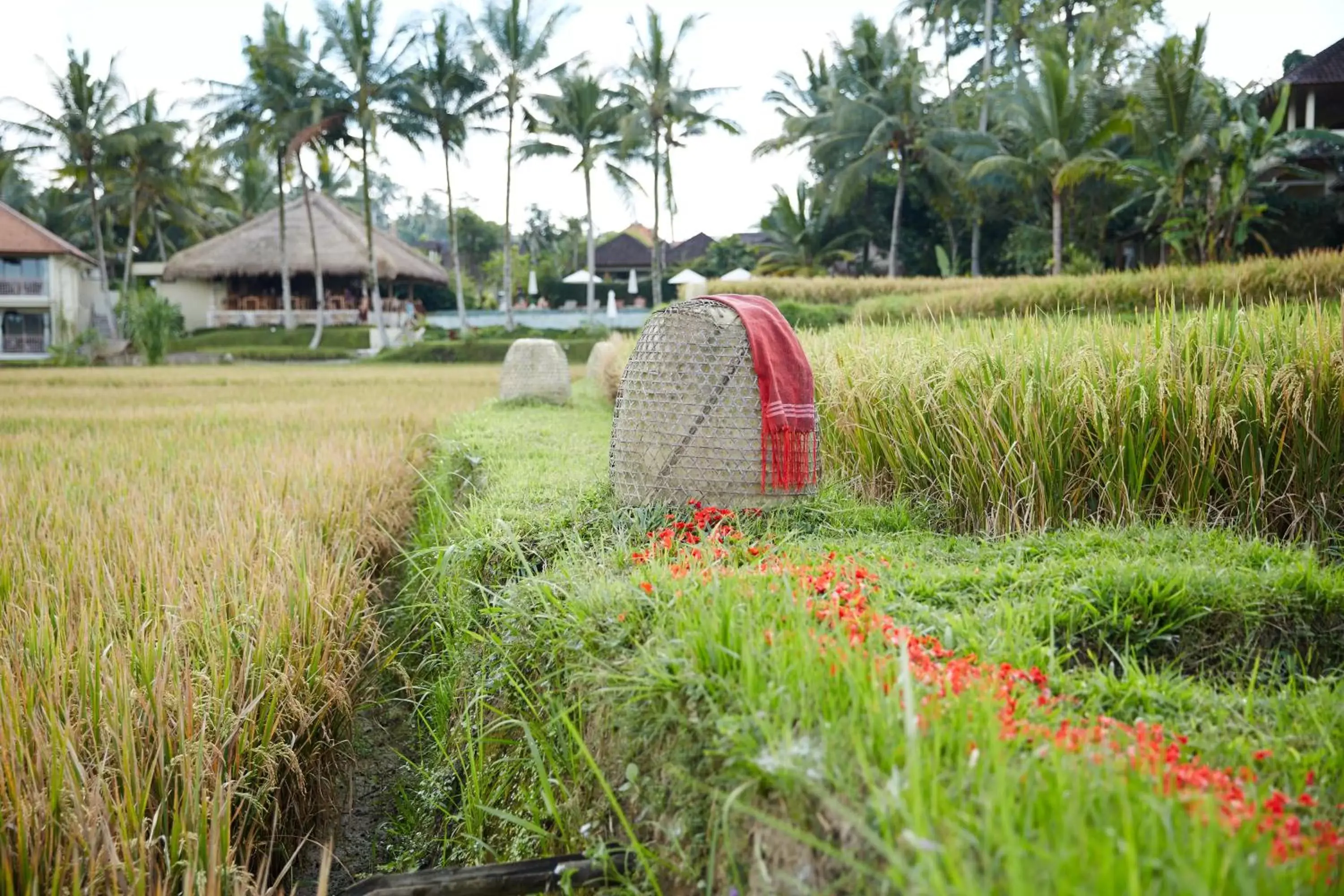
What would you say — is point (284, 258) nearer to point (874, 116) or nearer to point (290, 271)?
point (290, 271)

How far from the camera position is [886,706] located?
131 centimetres

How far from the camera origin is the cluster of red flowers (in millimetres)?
1092

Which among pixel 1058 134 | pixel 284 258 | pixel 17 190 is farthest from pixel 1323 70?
pixel 17 190

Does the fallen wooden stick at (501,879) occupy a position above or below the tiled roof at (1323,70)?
below

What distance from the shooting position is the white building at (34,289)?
2569cm

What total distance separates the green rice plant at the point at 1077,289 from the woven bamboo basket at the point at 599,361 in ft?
8.16

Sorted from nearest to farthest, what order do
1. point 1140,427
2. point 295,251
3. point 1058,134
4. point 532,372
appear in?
point 1140,427 < point 532,372 < point 1058,134 < point 295,251

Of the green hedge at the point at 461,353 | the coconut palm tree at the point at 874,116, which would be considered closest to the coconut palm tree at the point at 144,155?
the green hedge at the point at 461,353

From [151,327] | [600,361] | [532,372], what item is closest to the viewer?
[532,372]

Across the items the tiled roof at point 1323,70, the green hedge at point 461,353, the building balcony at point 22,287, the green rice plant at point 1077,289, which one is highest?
the tiled roof at point 1323,70

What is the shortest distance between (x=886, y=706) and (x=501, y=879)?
721 millimetres

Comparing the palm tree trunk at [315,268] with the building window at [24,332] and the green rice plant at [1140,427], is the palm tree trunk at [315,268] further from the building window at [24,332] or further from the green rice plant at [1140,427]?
the green rice plant at [1140,427]

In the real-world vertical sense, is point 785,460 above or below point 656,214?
below

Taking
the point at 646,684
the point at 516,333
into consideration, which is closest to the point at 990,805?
the point at 646,684
